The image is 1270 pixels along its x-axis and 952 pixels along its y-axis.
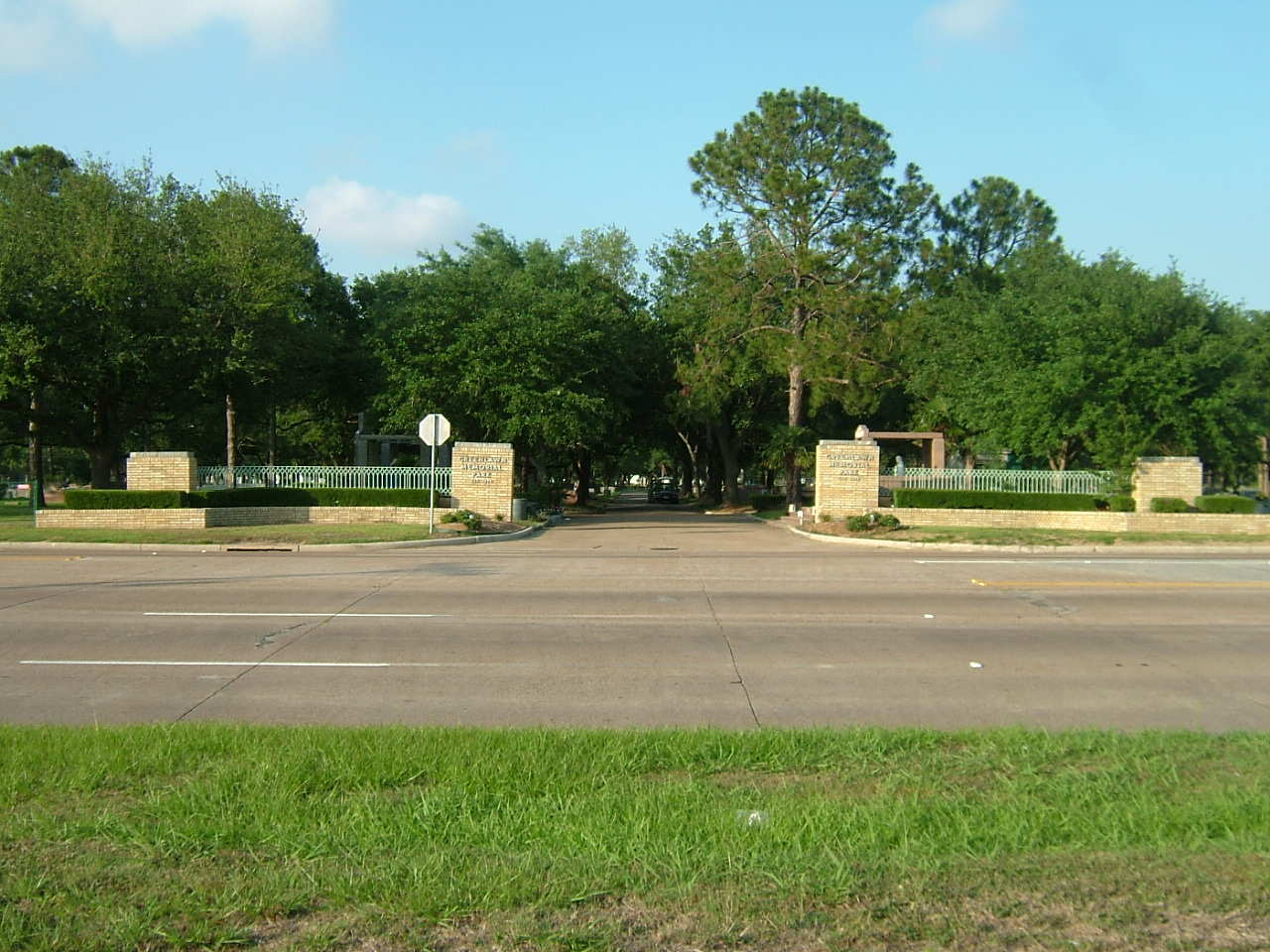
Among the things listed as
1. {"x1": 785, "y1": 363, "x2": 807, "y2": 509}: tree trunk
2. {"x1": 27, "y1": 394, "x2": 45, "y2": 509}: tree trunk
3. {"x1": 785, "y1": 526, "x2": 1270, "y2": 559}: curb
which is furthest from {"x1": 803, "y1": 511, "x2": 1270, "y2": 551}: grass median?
{"x1": 27, "y1": 394, "x2": 45, "y2": 509}: tree trunk

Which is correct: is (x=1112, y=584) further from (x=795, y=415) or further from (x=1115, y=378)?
(x=795, y=415)

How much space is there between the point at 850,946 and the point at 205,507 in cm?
2833

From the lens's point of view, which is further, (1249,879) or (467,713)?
(467,713)

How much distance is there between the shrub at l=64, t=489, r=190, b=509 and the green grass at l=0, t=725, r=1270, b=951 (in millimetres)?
23180

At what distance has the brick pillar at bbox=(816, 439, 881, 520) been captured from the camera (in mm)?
32219

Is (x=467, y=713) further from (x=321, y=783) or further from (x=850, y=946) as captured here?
(x=850, y=946)

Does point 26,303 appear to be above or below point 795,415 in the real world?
above

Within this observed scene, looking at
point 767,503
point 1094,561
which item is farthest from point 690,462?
point 1094,561

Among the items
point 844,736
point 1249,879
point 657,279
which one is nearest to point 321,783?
point 844,736

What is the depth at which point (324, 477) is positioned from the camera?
32938 millimetres

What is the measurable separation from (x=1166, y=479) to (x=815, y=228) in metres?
18.8

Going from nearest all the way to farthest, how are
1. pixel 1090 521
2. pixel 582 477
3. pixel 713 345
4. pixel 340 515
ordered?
pixel 1090 521, pixel 340 515, pixel 713 345, pixel 582 477

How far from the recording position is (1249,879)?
442 cm

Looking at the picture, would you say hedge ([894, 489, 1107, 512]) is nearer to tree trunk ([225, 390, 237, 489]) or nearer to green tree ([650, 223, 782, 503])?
green tree ([650, 223, 782, 503])
